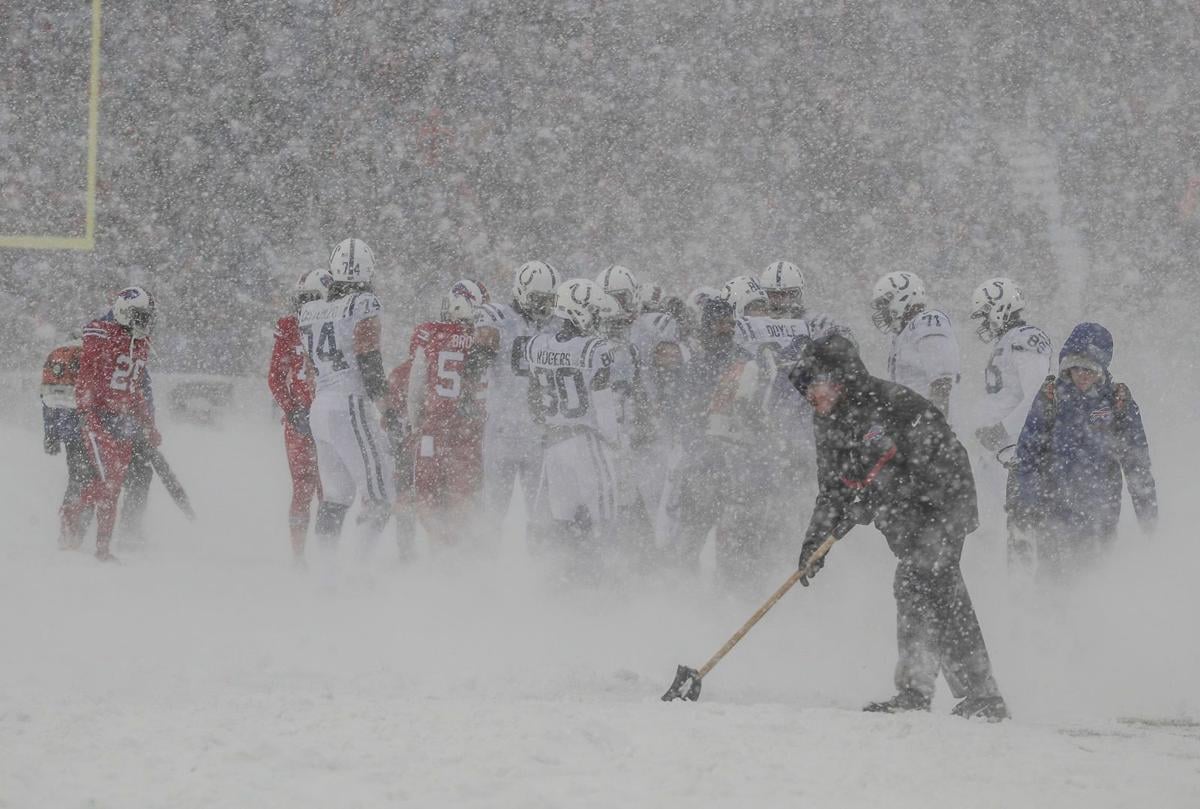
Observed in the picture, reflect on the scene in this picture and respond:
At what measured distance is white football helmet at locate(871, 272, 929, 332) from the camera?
27.9ft

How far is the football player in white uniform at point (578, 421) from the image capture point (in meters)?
7.52

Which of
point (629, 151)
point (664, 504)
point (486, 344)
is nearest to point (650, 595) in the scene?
point (664, 504)

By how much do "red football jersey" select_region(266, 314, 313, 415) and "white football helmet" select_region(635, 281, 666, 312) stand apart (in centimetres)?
214

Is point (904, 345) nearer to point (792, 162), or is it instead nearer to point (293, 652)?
point (293, 652)

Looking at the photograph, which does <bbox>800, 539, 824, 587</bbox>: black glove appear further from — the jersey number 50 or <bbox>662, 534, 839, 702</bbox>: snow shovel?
the jersey number 50

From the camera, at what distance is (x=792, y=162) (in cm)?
2072

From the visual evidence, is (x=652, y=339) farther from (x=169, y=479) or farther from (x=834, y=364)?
(x=169, y=479)

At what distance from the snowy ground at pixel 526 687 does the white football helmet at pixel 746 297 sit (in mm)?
1647

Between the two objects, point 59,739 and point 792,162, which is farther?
point 792,162

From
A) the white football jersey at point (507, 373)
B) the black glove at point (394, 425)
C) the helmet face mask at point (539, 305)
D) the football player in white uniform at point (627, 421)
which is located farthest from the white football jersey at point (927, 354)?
the black glove at point (394, 425)

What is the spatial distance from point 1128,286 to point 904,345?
13.1 meters

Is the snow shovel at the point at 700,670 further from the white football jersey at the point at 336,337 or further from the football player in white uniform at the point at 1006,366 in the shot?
the white football jersey at the point at 336,337

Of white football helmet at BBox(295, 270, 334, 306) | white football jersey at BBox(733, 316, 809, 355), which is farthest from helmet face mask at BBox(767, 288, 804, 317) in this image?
white football helmet at BBox(295, 270, 334, 306)

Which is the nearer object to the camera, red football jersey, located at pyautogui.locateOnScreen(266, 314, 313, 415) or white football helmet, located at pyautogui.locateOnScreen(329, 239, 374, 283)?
white football helmet, located at pyautogui.locateOnScreen(329, 239, 374, 283)
